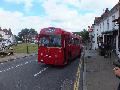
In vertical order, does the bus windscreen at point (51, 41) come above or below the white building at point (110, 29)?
below

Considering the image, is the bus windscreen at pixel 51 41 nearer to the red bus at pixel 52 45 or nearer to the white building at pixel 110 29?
the red bus at pixel 52 45

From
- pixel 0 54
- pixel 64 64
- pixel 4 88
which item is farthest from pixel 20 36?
pixel 4 88

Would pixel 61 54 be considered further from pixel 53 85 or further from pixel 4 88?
pixel 4 88

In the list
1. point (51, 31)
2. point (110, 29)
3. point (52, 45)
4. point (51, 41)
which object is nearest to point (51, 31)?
point (51, 31)

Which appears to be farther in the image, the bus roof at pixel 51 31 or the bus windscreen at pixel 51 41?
the bus roof at pixel 51 31

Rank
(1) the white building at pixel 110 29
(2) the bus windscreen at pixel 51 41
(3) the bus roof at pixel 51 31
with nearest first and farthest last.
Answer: (2) the bus windscreen at pixel 51 41 < (3) the bus roof at pixel 51 31 < (1) the white building at pixel 110 29

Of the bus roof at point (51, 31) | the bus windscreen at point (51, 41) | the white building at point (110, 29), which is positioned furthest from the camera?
the white building at point (110, 29)

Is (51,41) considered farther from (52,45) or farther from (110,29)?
(110,29)

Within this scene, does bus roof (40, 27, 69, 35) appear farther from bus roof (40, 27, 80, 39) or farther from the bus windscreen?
the bus windscreen

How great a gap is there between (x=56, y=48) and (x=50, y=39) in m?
0.85

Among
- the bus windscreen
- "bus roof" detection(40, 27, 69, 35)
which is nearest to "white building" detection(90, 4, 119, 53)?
"bus roof" detection(40, 27, 69, 35)

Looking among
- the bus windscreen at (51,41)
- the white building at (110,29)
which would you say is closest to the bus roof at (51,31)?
the bus windscreen at (51,41)

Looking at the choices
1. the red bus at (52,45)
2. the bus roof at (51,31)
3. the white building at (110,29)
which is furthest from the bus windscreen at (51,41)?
the white building at (110,29)

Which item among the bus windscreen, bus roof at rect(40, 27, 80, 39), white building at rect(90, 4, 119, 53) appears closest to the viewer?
the bus windscreen
